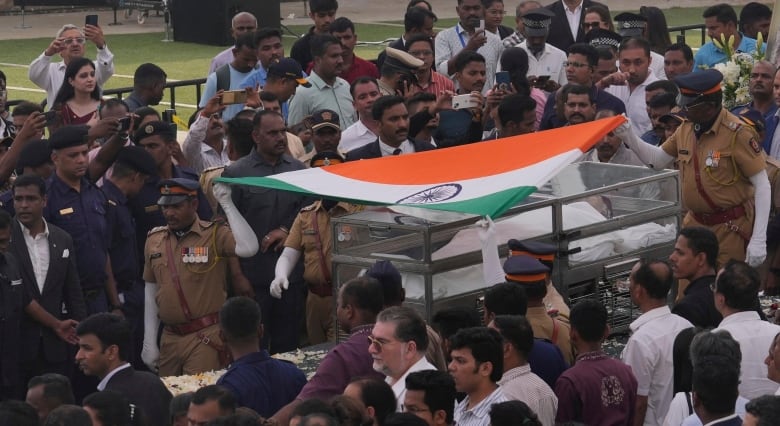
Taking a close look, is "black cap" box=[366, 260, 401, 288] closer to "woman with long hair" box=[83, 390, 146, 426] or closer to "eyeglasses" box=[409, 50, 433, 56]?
"woman with long hair" box=[83, 390, 146, 426]

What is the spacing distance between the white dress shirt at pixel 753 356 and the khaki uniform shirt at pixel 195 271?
11.5 feet

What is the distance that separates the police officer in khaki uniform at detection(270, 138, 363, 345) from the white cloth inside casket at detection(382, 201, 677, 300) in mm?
812

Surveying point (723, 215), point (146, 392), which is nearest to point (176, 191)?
point (146, 392)

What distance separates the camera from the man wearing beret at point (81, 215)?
990 centimetres

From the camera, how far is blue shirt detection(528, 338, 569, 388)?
7.68 meters

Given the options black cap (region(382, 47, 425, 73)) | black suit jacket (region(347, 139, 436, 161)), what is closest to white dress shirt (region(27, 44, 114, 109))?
black cap (region(382, 47, 425, 73))

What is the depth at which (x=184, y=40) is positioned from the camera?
29.1 meters

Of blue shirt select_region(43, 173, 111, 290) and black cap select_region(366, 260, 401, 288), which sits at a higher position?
black cap select_region(366, 260, 401, 288)

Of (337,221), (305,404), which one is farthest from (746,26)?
(305,404)

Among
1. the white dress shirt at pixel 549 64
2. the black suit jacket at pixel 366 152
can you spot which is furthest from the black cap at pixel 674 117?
the white dress shirt at pixel 549 64

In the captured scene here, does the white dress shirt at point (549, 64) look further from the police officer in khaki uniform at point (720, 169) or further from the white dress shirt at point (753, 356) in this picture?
the white dress shirt at point (753, 356)

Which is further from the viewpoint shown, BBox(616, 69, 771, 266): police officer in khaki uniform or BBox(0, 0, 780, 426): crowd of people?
BBox(616, 69, 771, 266): police officer in khaki uniform

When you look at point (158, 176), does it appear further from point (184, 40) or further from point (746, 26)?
point (184, 40)

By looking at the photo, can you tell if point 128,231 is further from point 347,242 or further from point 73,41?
point 73,41
